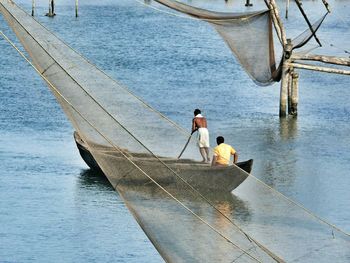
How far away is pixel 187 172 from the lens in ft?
50.3

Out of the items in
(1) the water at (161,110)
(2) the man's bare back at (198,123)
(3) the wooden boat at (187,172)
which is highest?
(3) the wooden boat at (187,172)

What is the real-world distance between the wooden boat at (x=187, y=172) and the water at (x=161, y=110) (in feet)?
5.71

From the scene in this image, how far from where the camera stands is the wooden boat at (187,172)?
13.1 m

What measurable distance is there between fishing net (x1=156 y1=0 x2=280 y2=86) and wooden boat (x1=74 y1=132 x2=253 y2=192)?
9.72 m

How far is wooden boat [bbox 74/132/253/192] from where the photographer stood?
1312 centimetres

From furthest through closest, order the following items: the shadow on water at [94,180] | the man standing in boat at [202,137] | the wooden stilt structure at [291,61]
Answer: the wooden stilt structure at [291,61]
the shadow on water at [94,180]
the man standing in boat at [202,137]

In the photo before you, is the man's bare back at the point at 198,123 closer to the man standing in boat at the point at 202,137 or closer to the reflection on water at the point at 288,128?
the man standing in boat at the point at 202,137

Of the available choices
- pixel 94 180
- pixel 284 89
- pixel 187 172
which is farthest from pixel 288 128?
pixel 187 172

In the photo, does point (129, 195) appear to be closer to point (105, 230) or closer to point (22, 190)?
point (105, 230)

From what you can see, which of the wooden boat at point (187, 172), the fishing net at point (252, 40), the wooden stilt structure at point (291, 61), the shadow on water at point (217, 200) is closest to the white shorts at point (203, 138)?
the wooden boat at point (187, 172)

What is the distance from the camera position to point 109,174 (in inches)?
519

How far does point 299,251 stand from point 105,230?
6.29 meters

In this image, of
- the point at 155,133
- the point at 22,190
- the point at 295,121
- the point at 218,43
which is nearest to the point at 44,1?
the point at 218,43

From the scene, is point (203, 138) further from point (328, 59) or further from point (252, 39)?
point (328, 59)
